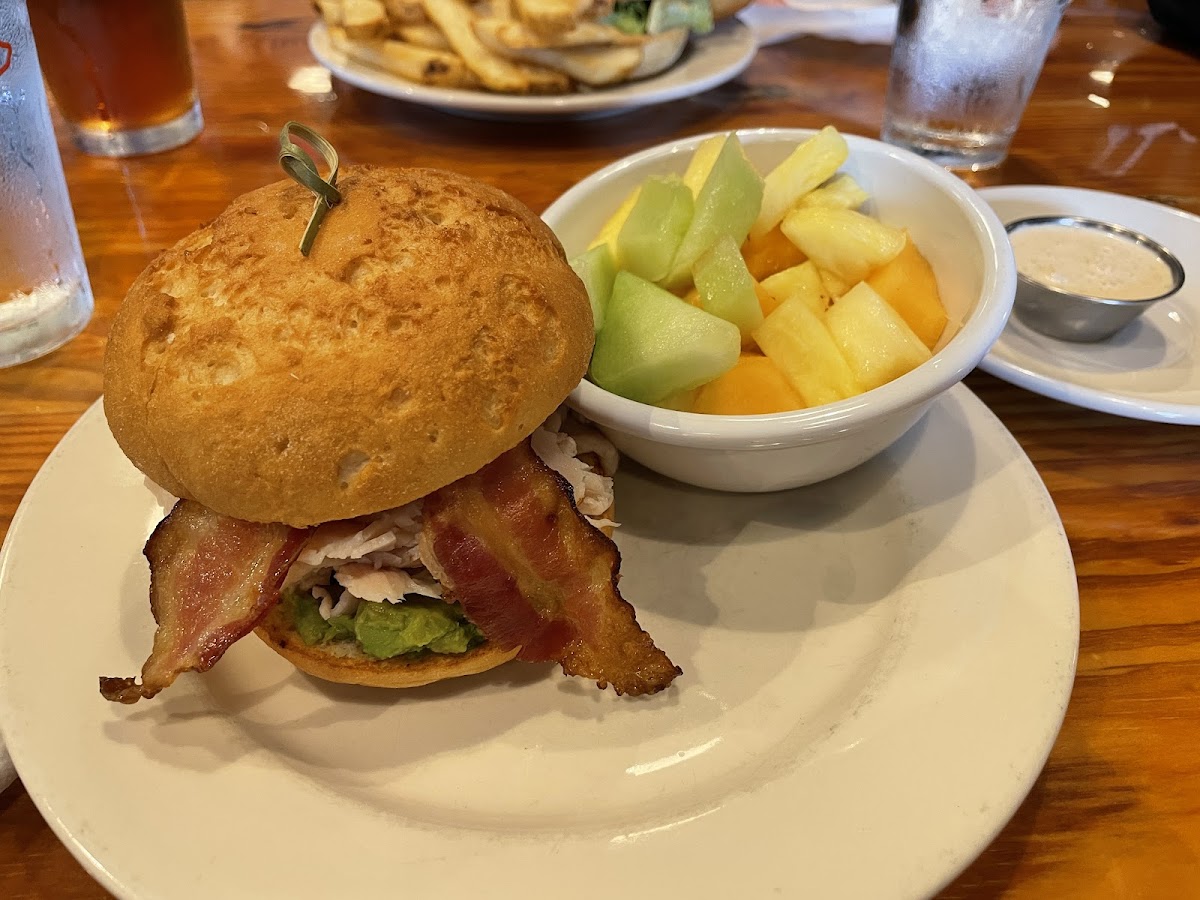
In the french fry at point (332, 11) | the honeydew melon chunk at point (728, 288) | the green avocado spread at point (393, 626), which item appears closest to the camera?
the green avocado spread at point (393, 626)

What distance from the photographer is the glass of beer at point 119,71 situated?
264cm

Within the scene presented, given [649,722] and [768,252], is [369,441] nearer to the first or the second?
[649,722]

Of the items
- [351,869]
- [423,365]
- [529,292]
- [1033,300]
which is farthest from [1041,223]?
[351,869]

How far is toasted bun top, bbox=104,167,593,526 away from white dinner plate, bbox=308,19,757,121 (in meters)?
1.64

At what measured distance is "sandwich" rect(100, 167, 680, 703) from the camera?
1167mm

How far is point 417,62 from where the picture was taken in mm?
2877

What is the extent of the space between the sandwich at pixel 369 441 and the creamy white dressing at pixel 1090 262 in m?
1.33

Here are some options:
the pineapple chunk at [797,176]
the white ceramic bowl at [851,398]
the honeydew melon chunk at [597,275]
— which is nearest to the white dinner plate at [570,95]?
the white ceramic bowl at [851,398]

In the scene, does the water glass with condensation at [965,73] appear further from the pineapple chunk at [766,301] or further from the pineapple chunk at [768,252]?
the pineapple chunk at [766,301]

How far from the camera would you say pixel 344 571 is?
4.37 ft

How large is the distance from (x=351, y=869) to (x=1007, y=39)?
9.01 ft

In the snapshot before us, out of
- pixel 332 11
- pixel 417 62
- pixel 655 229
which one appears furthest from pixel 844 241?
pixel 332 11

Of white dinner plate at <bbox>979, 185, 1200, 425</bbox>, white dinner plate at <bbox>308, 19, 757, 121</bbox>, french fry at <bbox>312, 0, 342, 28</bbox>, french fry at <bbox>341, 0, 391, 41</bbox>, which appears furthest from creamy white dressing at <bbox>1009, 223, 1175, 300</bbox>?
french fry at <bbox>312, 0, 342, 28</bbox>

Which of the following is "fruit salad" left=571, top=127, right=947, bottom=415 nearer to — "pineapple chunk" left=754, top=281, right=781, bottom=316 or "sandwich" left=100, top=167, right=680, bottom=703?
"pineapple chunk" left=754, top=281, right=781, bottom=316
